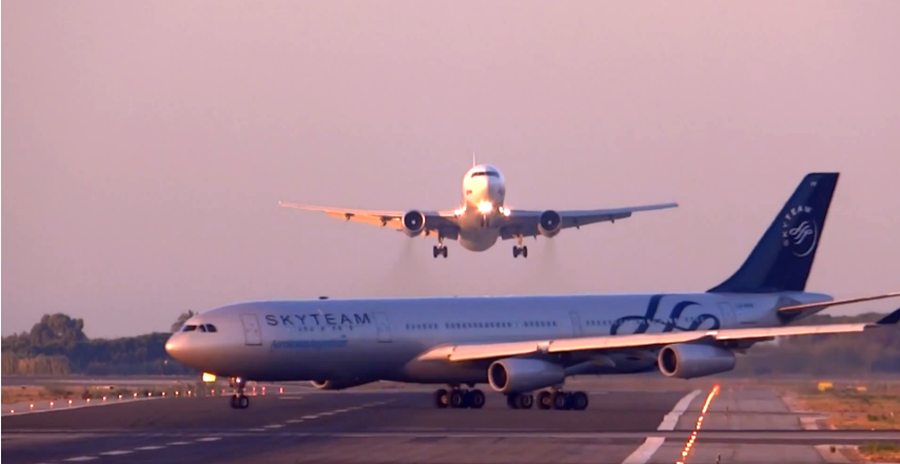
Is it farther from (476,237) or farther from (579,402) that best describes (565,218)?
(579,402)

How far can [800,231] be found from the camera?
48906 mm

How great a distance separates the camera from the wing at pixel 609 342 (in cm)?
3909

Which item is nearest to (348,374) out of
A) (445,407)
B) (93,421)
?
(445,407)

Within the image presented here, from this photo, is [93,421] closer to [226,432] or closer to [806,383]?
[226,432]

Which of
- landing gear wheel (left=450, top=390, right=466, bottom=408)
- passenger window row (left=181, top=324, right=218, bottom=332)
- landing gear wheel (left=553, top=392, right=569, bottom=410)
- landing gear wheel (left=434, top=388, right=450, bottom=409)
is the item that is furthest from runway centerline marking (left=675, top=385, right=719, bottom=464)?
passenger window row (left=181, top=324, right=218, bottom=332)

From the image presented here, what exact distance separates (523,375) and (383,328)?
4556mm

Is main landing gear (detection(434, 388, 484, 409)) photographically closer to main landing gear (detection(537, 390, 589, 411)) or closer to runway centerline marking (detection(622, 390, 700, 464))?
main landing gear (detection(537, 390, 589, 411))

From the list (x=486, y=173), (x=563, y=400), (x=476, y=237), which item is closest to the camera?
(x=563, y=400)

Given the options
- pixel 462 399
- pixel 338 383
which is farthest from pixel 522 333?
pixel 338 383

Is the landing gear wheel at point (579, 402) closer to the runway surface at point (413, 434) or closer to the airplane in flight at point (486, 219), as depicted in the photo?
the runway surface at point (413, 434)

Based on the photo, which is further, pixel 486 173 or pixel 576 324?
pixel 486 173

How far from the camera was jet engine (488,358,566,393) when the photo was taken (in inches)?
A: 1608

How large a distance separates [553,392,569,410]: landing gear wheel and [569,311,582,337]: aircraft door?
319 cm

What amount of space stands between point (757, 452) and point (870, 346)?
2900 centimetres
